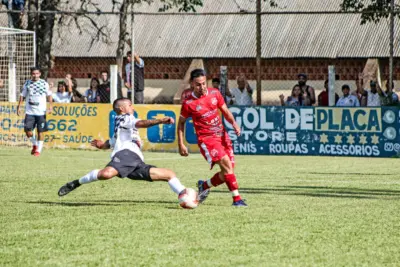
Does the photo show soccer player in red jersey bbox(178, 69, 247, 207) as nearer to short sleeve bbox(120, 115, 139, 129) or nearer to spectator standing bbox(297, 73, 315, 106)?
short sleeve bbox(120, 115, 139, 129)

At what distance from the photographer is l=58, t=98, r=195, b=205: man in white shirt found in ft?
42.3

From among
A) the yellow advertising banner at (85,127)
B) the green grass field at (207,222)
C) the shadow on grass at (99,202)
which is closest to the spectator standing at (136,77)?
the yellow advertising banner at (85,127)

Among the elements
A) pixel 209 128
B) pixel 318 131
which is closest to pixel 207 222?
pixel 209 128

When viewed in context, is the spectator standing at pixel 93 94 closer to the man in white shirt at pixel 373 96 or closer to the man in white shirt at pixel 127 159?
the man in white shirt at pixel 373 96

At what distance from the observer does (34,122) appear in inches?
941

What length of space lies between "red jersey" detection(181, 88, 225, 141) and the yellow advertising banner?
1202 cm

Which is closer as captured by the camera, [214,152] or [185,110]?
[214,152]

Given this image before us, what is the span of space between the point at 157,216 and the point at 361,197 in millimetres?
3541

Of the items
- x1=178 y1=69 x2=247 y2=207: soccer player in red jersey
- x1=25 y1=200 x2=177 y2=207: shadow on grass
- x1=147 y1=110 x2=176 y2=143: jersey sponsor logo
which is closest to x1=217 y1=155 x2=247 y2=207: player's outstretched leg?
x1=178 y1=69 x2=247 y2=207: soccer player in red jersey

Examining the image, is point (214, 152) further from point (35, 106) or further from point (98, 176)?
point (35, 106)

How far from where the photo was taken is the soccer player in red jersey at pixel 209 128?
1323 cm

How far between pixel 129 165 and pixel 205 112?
1189 millimetres

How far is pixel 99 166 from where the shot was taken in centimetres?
2098

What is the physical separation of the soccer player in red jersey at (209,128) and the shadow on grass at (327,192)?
172cm
